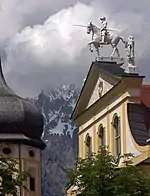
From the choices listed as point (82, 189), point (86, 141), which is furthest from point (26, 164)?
point (82, 189)

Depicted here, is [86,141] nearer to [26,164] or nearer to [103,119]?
[103,119]

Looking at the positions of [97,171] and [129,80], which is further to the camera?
[129,80]

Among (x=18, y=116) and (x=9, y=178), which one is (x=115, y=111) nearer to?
(x=9, y=178)

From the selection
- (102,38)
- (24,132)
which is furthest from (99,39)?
(24,132)

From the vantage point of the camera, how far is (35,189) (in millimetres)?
69500

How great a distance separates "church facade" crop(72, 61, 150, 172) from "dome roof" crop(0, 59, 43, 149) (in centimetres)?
1330

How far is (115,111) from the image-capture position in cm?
5088

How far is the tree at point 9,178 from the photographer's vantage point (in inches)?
1251

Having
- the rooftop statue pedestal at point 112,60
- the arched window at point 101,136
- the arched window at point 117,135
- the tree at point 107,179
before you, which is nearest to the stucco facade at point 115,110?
the arched window at point 117,135

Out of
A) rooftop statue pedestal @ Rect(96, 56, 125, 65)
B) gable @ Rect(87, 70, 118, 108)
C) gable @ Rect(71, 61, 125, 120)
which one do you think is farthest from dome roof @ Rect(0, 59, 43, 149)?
rooftop statue pedestal @ Rect(96, 56, 125, 65)

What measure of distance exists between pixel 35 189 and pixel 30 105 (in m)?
6.43

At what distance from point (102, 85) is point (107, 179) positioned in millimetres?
15426

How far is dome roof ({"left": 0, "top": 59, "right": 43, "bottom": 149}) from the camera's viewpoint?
229 ft

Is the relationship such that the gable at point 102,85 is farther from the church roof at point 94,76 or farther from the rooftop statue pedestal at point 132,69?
the rooftop statue pedestal at point 132,69
